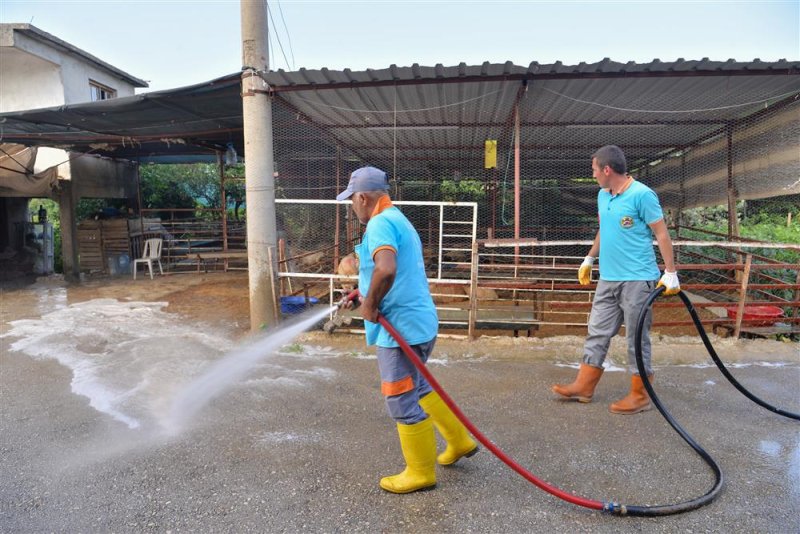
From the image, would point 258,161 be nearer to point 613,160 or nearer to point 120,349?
point 120,349

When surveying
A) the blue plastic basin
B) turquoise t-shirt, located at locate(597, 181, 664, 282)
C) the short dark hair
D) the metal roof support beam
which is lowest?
the blue plastic basin

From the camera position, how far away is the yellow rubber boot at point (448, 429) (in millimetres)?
2775

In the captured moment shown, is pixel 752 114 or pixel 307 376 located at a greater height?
pixel 752 114

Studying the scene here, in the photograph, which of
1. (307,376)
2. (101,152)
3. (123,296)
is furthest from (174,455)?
(101,152)

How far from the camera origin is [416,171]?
12.6 m

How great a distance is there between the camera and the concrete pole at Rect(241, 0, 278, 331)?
577 centimetres

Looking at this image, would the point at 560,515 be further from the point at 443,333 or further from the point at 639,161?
the point at 639,161

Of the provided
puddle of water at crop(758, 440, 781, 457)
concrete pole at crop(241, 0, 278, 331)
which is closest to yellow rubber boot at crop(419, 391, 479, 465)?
puddle of water at crop(758, 440, 781, 457)

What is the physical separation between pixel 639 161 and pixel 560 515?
11088 mm

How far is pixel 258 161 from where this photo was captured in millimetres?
5855

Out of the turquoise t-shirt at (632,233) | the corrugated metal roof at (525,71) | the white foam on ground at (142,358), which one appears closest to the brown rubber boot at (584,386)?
the turquoise t-shirt at (632,233)

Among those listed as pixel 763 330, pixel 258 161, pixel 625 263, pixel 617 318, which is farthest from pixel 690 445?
pixel 258 161

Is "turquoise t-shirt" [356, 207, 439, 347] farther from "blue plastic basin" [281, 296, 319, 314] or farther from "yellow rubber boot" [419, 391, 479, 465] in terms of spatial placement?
"blue plastic basin" [281, 296, 319, 314]

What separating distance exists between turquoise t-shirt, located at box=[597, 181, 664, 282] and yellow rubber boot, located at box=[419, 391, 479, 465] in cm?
161
